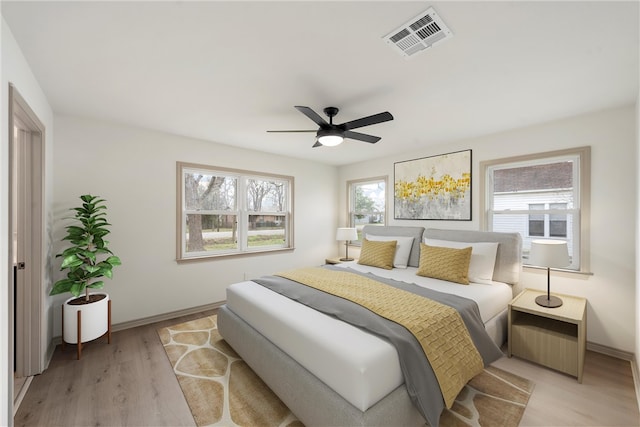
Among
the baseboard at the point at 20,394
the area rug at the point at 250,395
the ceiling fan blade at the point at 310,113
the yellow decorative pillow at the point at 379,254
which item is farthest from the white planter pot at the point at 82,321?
the yellow decorative pillow at the point at 379,254

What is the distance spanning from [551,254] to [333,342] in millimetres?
2232

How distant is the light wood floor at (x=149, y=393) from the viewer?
71.7 inches

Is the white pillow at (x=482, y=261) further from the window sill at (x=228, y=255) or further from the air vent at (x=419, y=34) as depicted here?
the window sill at (x=228, y=255)

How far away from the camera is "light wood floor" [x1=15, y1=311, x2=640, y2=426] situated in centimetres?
182

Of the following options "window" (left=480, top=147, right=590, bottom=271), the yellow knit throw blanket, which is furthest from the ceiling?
the yellow knit throw blanket

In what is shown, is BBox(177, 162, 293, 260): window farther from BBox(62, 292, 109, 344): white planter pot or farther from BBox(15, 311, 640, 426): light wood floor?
BBox(15, 311, 640, 426): light wood floor

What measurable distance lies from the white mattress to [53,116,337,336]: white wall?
1378 mm

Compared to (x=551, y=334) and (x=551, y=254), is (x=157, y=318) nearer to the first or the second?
(x=551, y=334)

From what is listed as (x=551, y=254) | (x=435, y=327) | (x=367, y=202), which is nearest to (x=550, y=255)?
(x=551, y=254)

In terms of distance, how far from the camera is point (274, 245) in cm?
473

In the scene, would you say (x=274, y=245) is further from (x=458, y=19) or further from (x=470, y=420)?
(x=458, y=19)

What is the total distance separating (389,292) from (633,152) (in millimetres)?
2645

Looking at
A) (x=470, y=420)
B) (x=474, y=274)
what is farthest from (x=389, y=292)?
(x=474, y=274)

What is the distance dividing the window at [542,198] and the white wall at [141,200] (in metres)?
3.51
